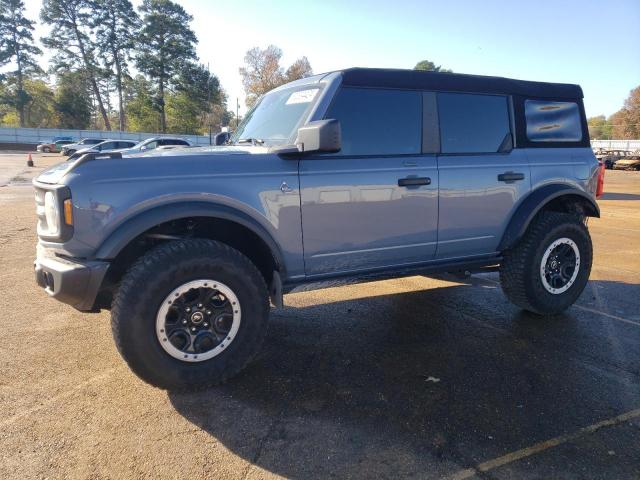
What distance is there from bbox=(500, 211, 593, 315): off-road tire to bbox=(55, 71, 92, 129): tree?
2737 inches

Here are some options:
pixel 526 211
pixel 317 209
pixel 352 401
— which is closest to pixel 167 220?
pixel 317 209

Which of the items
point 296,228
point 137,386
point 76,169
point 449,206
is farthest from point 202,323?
point 449,206

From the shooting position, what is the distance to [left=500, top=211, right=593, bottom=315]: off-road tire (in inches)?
169

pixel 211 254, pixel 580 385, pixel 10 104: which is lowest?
pixel 580 385

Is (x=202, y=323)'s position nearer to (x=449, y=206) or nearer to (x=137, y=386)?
(x=137, y=386)

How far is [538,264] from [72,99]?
69969 millimetres

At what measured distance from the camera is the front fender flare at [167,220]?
2.80 meters

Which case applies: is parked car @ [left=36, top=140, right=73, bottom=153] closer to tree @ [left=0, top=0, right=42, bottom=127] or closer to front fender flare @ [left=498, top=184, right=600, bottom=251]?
tree @ [left=0, top=0, right=42, bottom=127]

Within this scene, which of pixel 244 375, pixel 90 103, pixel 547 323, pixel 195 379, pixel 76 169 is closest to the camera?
pixel 76 169

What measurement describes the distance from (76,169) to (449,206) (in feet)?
9.06

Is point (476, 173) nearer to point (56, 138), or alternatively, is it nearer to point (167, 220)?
point (167, 220)

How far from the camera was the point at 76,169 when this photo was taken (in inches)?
110

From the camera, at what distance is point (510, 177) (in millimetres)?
4113

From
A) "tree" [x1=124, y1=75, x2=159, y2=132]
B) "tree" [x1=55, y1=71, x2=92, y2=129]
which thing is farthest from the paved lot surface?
"tree" [x1=55, y1=71, x2=92, y2=129]
